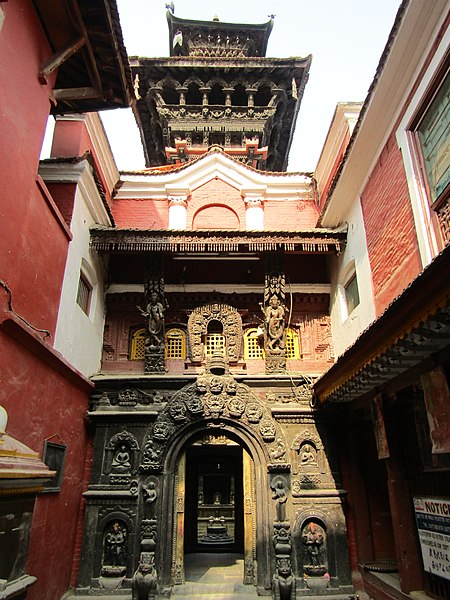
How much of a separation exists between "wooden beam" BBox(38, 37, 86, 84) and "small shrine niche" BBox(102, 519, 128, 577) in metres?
7.47

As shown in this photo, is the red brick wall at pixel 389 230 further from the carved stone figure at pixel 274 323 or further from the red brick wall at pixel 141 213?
the red brick wall at pixel 141 213

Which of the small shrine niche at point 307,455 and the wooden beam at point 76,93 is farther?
the small shrine niche at point 307,455

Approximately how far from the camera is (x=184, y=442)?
862 centimetres

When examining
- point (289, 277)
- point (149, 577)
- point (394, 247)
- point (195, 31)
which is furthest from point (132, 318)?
point (195, 31)

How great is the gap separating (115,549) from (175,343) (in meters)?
4.14

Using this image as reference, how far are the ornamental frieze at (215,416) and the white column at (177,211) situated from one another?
13.1 ft

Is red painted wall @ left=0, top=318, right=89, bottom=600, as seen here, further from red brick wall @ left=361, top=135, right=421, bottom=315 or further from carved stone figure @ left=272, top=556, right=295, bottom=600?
red brick wall @ left=361, top=135, right=421, bottom=315

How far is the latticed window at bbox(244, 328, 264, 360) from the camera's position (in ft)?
32.9

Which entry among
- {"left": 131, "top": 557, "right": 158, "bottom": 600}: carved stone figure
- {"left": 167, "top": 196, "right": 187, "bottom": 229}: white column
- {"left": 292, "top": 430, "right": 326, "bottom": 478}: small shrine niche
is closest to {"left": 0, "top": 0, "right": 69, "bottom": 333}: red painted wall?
{"left": 167, "top": 196, "right": 187, "bottom": 229}: white column

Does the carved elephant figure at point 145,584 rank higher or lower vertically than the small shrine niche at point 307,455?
lower

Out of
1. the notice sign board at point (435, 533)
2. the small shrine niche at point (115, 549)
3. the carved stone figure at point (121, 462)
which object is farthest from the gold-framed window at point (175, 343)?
the notice sign board at point (435, 533)

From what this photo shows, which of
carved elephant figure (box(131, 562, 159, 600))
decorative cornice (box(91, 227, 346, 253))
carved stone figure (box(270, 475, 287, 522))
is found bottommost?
carved elephant figure (box(131, 562, 159, 600))

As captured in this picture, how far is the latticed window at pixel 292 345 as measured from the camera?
33.1 ft

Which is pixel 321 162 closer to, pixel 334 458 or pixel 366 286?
pixel 366 286
